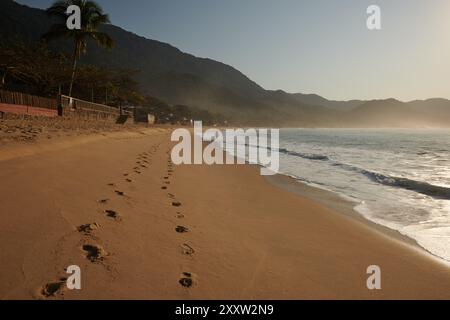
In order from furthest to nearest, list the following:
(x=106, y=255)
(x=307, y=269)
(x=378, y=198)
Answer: (x=378, y=198) < (x=307, y=269) < (x=106, y=255)

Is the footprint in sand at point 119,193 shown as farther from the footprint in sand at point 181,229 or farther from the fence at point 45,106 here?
the fence at point 45,106

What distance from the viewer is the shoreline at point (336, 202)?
173 inches

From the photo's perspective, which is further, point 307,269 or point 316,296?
point 307,269

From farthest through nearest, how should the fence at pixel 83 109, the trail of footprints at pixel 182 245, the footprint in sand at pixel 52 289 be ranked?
1. the fence at pixel 83 109
2. the trail of footprints at pixel 182 245
3. the footprint in sand at pixel 52 289

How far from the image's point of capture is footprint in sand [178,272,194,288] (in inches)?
102

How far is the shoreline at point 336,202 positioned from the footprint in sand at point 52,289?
149 inches

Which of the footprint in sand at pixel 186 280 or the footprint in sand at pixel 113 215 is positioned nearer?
the footprint in sand at pixel 186 280

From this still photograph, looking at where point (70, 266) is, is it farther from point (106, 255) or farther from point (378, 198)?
point (378, 198)

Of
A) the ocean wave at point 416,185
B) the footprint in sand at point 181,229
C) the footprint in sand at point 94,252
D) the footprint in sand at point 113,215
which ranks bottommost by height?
the ocean wave at point 416,185

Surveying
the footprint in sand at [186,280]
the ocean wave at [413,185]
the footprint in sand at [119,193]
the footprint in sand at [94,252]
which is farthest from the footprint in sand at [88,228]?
the ocean wave at [413,185]

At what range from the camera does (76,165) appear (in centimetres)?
635

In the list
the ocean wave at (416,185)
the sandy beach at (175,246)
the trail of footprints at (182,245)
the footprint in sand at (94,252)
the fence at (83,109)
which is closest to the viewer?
the sandy beach at (175,246)

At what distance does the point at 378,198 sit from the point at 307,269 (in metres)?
5.17
